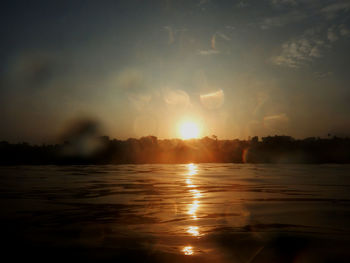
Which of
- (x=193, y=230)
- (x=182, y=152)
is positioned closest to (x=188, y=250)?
(x=193, y=230)

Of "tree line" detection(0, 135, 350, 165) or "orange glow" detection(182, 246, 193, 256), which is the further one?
"tree line" detection(0, 135, 350, 165)

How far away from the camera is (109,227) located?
10641 mm

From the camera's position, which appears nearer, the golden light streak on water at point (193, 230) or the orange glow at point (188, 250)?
the orange glow at point (188, 250)

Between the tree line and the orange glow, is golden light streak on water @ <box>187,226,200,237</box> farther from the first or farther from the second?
the tree line

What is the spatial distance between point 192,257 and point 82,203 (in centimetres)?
1008

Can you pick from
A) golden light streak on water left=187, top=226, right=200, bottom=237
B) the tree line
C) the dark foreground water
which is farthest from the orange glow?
the tree line

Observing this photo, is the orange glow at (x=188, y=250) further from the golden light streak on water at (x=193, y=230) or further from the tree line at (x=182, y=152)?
the tree line at (x=182, y=152)

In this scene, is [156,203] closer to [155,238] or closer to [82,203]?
[82,203]

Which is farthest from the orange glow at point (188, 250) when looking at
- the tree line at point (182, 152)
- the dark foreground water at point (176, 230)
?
the tree line at point (182, 152)

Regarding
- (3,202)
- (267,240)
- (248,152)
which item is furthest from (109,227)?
(248,152)

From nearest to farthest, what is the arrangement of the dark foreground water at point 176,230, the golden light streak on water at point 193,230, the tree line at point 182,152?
the dark foreground water at point 176,230 < the golden light streak on water at point 193,230 < the tree line at point 182,152

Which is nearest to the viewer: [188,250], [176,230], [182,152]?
[188,250]

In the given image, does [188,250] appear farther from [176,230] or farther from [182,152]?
[182,152]

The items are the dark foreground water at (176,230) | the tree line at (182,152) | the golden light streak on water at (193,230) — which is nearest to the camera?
the dark foreground water at (176,230)
